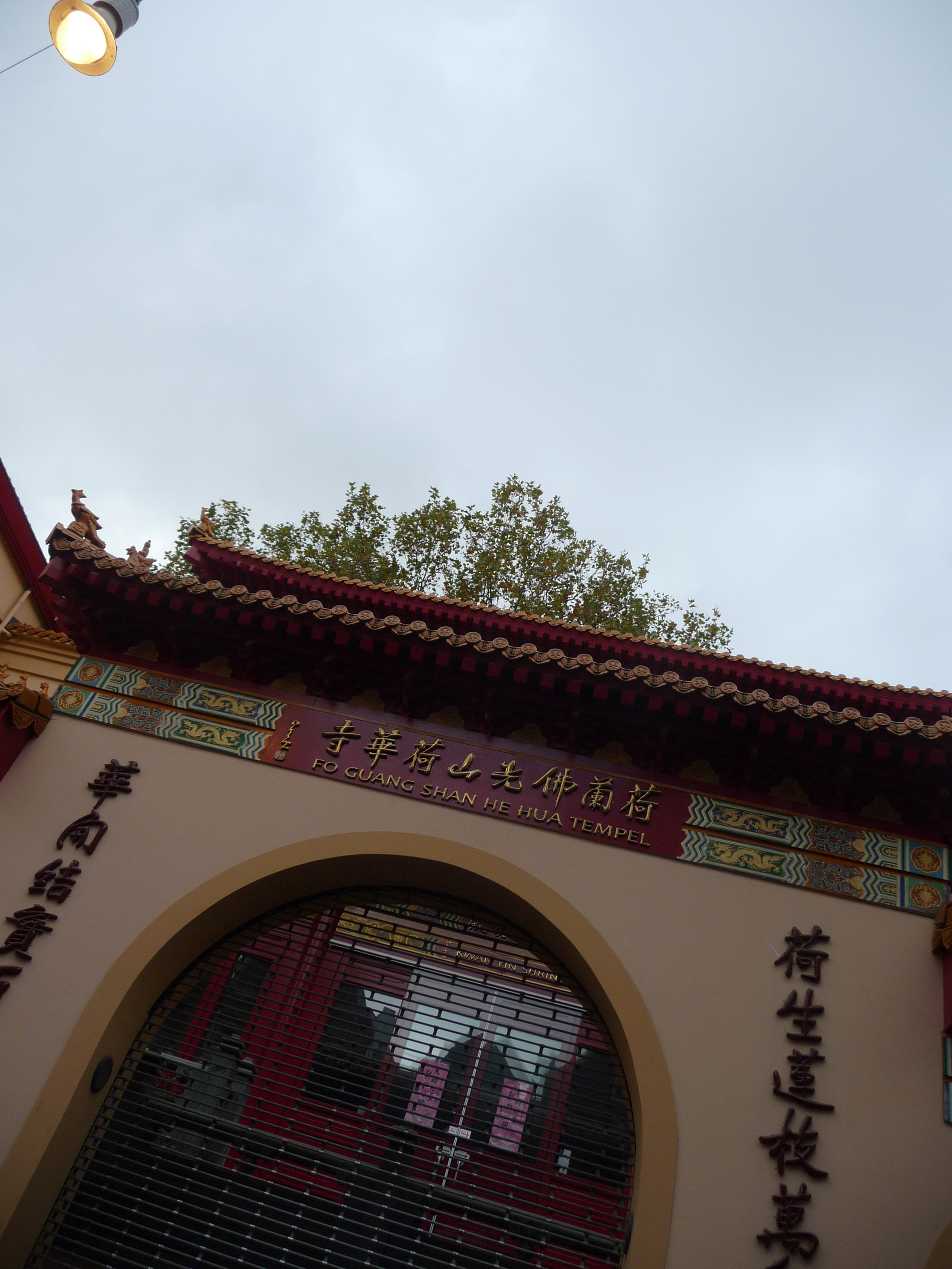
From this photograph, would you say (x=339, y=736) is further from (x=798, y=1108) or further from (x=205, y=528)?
(x=205, y=528)

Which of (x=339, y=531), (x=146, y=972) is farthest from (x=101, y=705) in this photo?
(x=339, y=531)

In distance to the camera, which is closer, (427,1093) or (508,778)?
(427,1093)

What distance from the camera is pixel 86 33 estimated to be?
3873 millimetres

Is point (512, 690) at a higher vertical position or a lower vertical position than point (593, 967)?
higher

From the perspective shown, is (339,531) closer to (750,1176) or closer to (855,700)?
(855,700)

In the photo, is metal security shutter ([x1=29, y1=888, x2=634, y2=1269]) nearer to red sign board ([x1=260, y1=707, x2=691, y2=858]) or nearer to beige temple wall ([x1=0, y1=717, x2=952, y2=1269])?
beige temple wall ([x1=0, y1=717, x2=952, y2=1269])

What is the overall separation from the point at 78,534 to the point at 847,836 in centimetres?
502

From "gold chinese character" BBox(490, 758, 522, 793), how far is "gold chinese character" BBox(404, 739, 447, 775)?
37cm

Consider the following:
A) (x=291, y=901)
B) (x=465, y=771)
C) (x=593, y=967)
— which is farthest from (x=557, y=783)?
(x=291, y=901)

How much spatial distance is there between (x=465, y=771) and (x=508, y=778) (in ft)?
0.86

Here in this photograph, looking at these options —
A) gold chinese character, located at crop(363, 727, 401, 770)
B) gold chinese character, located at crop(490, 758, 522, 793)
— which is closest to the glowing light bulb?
gold chinese character, located at crop(363, 727, 401, 770)

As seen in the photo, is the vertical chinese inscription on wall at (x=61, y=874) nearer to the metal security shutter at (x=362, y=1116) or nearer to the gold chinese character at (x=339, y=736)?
the metal security shutter at (x=362, y=1116)

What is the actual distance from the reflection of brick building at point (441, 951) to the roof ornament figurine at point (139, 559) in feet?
0.13

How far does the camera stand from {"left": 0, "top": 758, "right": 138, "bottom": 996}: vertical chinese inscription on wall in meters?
4.57
